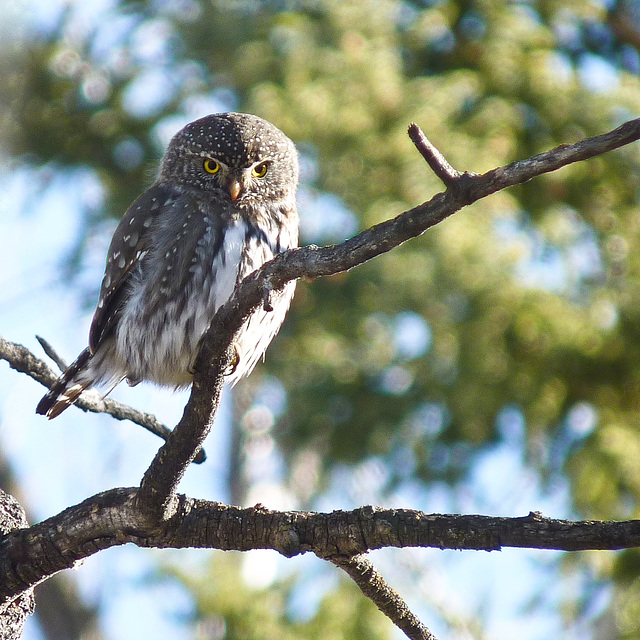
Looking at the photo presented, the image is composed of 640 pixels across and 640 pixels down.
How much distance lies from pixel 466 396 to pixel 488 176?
3.21 m

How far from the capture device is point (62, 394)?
3.61 m

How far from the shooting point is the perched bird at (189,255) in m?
3.50

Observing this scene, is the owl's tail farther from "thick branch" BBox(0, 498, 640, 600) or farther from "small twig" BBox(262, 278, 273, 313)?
"small twig" BBox(262, 278, 273, 313)

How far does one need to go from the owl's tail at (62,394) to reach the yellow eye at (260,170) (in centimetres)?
116

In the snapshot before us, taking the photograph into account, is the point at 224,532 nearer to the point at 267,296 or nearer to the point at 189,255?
the point at 267,296

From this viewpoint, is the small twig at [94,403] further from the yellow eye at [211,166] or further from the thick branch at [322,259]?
the yellow eye at [211,166]

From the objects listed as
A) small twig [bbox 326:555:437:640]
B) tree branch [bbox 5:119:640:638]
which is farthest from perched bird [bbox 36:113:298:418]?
small twig [bbox 326:555:437:640]

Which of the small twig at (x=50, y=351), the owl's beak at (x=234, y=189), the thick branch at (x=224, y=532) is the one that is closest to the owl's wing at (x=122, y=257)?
the owl's beak at (x=234, y=189)

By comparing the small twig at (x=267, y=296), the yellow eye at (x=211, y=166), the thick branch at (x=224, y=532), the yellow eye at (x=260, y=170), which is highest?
the yellow eye at (x=260, y=170)

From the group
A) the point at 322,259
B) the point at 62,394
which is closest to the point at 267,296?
the point at 322,259

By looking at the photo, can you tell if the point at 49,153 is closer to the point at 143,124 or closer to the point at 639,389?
the point at 143,124

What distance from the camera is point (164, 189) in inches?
157

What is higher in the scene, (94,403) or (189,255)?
(189,255)

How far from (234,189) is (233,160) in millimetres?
206
